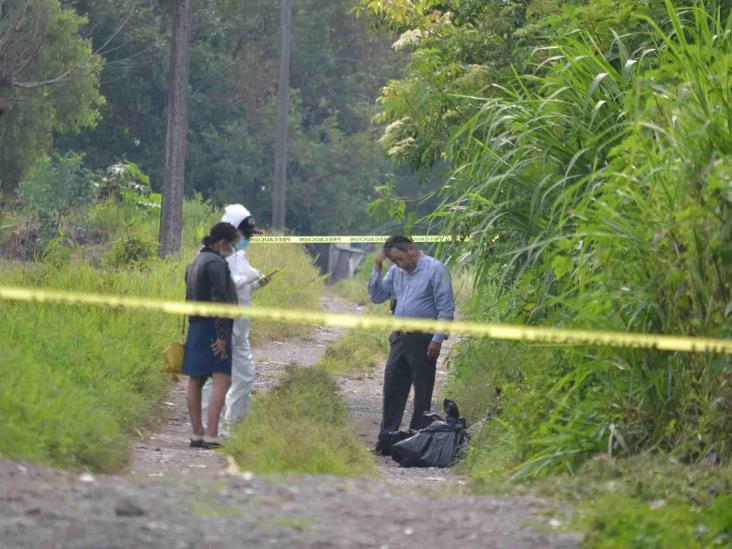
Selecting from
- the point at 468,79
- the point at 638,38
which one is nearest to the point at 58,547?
the point at 638,38

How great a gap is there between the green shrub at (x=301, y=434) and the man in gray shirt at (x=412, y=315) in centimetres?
62

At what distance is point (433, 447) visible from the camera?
10461 mm

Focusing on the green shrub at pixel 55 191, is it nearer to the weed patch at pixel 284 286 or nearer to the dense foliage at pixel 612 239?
the weed patch at pixel 284 286

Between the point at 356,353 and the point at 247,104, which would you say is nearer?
the point at 356,353

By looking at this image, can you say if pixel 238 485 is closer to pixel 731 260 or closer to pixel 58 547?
pixel 58 547

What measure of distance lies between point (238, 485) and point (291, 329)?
13.9m

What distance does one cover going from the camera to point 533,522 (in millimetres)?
6254

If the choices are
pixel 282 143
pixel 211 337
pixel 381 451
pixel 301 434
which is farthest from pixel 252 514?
pixel 282 143

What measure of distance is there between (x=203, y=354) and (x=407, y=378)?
1846 mm

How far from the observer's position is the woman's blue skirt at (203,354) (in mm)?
10383

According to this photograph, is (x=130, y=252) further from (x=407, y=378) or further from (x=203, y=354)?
(x=203, y=354)

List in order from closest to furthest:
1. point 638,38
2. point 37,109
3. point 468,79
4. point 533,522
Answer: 1. point 533,522
2. point 638,38
3. point 468,79
4. point 37,109

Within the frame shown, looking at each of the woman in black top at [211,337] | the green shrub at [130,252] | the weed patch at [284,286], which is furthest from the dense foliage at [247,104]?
the woman in black top at [211,337]

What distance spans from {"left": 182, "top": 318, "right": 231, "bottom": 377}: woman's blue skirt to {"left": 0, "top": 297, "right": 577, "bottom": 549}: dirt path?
3250 millimetres
